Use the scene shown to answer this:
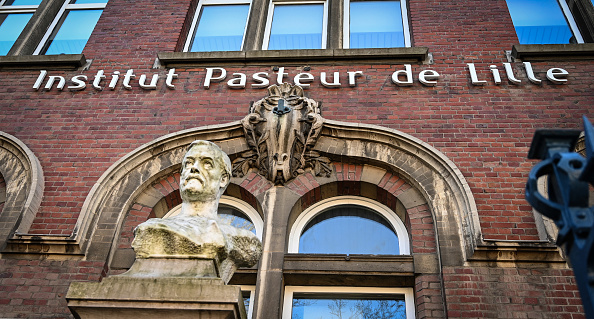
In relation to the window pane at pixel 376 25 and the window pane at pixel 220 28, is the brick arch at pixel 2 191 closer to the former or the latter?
the window pane at pixel 220 28

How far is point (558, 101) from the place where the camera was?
6.84 m

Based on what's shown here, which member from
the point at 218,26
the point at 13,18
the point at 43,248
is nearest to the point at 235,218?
the point at 43,248

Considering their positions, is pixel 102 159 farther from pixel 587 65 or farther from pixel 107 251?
pixel 587 65

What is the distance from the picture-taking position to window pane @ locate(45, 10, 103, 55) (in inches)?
357

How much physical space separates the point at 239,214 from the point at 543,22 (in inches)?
236

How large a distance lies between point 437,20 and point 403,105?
7.01ft

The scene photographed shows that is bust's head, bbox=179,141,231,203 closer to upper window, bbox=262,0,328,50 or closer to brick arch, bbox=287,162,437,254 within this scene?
brick arch, bbox=287,162,437,254

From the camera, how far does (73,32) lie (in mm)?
9336

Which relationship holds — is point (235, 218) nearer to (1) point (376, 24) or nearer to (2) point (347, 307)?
(2) point (347, 307)

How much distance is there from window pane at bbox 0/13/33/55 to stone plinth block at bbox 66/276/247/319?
7.37 metres

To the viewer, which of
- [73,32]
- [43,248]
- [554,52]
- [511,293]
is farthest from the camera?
[73,32]

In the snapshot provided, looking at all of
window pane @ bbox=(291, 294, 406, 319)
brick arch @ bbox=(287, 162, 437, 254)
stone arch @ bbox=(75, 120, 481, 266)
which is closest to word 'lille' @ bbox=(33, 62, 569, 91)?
stone arch @ bbox=(75, 120, 481, 266)

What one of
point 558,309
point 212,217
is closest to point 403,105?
point 558,309

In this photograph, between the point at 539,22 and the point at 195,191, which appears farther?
the point at 539,22
